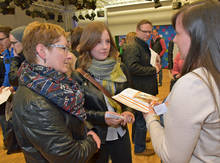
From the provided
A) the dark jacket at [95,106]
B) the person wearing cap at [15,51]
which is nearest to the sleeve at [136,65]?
the dark jacket at [95,106]

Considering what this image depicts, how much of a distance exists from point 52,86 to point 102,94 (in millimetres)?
673

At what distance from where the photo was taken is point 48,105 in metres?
0.94

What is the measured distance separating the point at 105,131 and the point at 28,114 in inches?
32.3

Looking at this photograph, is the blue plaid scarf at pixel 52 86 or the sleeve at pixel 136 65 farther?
the sleeve at pixel 136 65

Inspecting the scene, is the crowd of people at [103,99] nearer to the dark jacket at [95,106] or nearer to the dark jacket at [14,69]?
the dark jacket at [95,106]

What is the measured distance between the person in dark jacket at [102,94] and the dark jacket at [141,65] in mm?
852

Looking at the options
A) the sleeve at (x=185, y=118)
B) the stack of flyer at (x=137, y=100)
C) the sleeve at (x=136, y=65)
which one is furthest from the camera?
the sleeve at (x=136, y=65)

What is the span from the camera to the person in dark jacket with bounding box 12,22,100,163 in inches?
36.2

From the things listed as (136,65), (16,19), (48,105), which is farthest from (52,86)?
(16,19)

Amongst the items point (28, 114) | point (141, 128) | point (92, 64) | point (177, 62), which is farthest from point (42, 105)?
point (177, 62)

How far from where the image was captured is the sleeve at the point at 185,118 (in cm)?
67

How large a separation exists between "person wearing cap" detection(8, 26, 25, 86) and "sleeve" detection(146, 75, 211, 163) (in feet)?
6.68

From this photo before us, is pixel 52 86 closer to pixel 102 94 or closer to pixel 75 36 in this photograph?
pixel 102 94

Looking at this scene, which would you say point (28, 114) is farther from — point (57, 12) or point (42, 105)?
point (57, 12)
